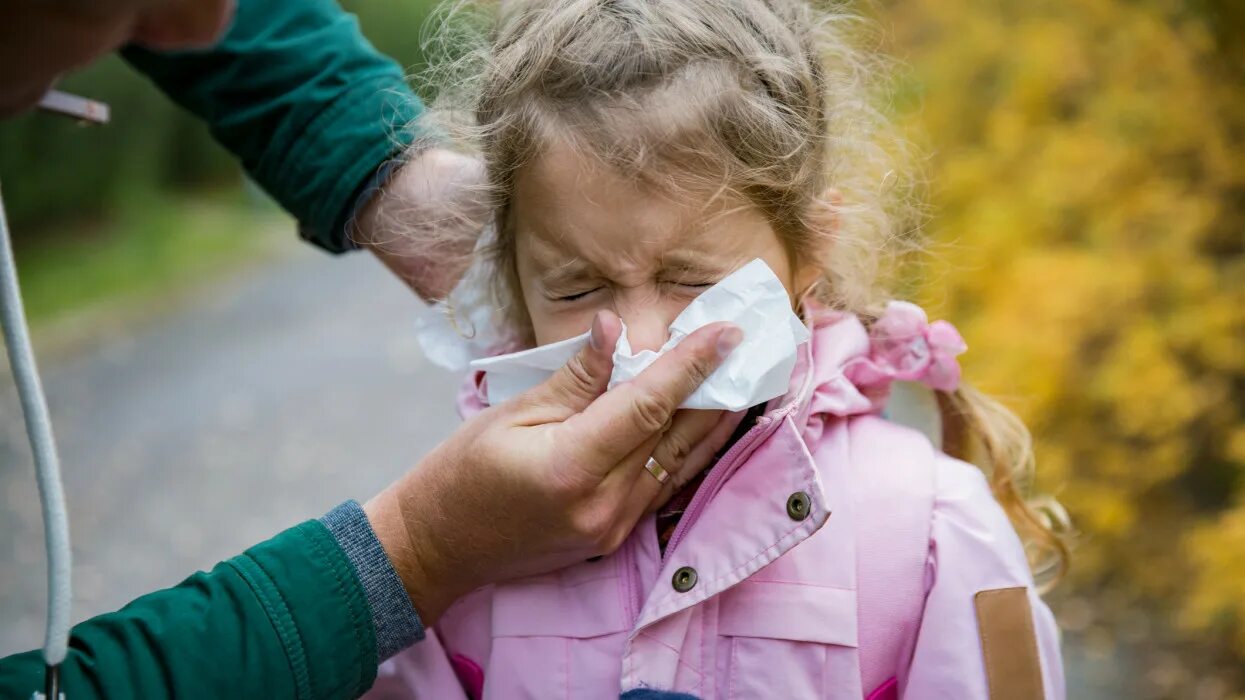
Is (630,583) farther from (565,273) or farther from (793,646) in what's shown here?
(565,273)

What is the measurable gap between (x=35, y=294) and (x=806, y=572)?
807cm

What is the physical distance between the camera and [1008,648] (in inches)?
66.7

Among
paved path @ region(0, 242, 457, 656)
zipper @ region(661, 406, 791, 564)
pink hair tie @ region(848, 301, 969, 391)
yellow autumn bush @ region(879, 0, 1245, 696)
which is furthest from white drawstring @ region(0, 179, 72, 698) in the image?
paved path @ region(0, 242, 457, 656)

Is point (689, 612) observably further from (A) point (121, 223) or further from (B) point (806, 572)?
(A) point (121, 223)

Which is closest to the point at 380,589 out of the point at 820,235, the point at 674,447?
the point at 674,447

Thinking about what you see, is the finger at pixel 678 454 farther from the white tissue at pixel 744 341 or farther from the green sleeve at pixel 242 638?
the green sleeve at pixel 242 638

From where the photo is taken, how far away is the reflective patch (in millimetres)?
1689

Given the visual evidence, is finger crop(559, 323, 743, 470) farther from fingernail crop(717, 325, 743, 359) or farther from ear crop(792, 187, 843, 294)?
ear crop(792, 187, 843, 294)

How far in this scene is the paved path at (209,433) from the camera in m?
5.28

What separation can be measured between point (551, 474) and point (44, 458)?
2.16 feet

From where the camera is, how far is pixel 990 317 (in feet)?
14.5

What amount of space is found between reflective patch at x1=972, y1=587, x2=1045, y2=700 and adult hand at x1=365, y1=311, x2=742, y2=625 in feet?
1.60

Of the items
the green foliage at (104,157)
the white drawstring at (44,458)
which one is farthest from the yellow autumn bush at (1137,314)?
the green foliage at (104,157)

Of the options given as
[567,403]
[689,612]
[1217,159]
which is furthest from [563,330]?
[1217,159]
